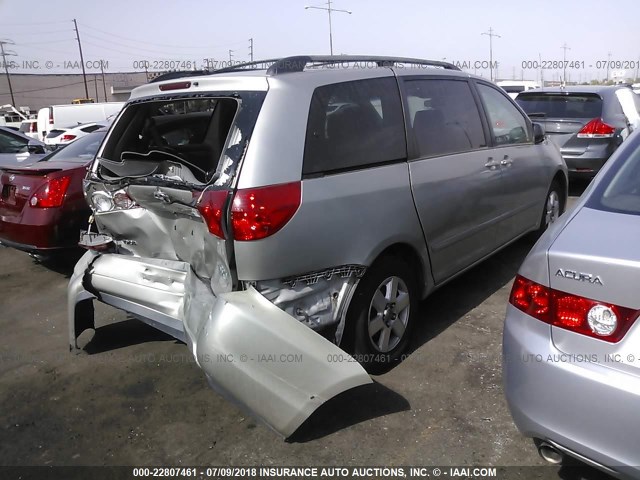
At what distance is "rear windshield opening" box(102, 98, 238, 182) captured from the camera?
138 inches

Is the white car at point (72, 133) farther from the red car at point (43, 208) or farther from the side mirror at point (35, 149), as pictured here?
the red car at point (43, 208)

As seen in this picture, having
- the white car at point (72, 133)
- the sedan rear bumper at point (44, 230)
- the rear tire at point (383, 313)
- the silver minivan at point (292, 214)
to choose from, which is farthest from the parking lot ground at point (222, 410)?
the white car at point (72, 133)

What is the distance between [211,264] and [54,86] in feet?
218

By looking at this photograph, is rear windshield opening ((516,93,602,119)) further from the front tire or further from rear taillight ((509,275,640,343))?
rear taillight ((509,275,640,343))

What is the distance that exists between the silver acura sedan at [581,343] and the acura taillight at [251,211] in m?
1.12

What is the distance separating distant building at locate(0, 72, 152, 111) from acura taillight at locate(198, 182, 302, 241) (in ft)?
195

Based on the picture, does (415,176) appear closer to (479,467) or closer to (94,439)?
(479,467)

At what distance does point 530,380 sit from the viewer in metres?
2.00

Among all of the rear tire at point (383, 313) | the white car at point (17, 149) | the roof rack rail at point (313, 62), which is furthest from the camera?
the white car at point (17, 149)

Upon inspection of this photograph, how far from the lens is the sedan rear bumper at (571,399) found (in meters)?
1.72

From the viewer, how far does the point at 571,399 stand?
73.1 inches

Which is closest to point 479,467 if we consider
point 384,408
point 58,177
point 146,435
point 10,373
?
point 384,408

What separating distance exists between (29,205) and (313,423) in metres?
3.60

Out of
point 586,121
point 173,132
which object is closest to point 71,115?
point 586,121
